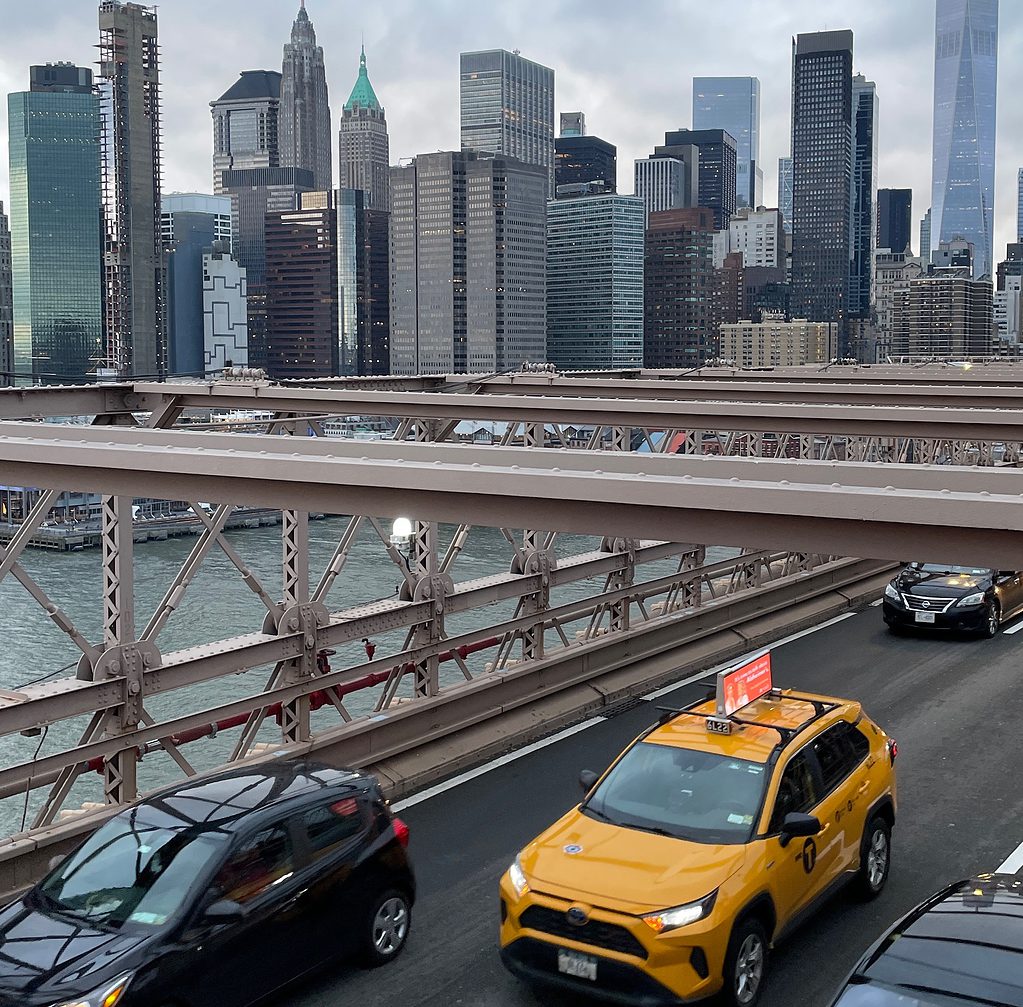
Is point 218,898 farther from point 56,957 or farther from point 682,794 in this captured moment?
point 682,794

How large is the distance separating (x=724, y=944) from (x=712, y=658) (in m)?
8.80

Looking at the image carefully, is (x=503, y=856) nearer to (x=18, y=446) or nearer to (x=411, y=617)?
(x=411, y=617)

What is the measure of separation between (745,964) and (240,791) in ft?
9.75

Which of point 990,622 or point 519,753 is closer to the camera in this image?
point 519,753

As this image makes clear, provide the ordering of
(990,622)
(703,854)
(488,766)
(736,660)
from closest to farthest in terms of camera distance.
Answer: (703,854) → (488,766) → (736,660) → (990,622)

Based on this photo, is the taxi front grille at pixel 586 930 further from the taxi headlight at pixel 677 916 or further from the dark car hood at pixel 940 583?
the dark car hood at pixel 940 583

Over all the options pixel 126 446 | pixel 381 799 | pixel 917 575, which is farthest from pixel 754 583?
pixel 126 446

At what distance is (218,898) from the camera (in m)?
6.71

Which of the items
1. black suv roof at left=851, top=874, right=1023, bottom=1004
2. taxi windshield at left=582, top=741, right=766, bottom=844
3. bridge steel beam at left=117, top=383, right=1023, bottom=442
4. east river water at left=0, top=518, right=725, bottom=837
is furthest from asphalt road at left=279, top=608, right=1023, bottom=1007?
east river water at left=0, top=518, right=725, bottom=837

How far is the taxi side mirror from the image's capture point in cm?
738

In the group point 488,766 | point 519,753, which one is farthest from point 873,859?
point 519,753

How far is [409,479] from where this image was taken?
260 inches

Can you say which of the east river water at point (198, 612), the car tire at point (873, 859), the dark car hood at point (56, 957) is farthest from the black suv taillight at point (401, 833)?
the east river water at point (198, 612)

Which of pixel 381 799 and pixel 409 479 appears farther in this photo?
pixel 381 799
